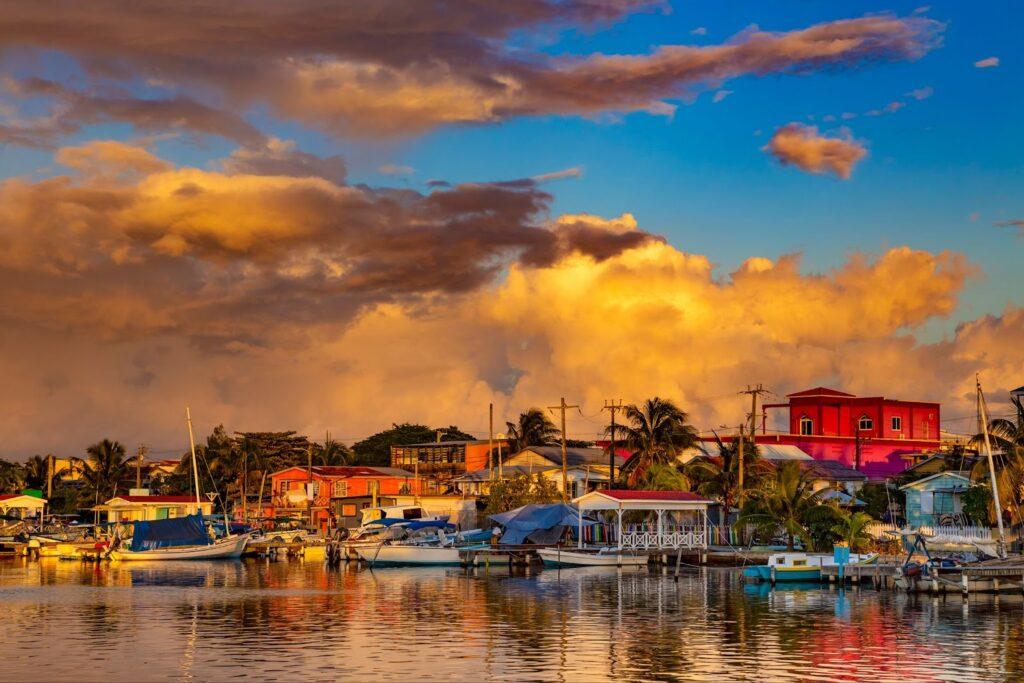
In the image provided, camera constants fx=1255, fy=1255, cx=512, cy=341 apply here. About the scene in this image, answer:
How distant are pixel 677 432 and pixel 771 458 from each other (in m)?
20.6

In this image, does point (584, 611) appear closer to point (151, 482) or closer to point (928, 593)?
point (928, 593)

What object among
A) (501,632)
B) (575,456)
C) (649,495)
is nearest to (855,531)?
(649,495)

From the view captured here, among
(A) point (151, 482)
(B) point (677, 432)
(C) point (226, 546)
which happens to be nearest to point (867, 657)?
(B) point (677, 432)

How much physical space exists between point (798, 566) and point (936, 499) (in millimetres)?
25815

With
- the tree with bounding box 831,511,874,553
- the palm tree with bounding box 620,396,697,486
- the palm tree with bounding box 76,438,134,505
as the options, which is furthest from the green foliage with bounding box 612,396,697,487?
the palm tree with bounding box 76,438,134,505

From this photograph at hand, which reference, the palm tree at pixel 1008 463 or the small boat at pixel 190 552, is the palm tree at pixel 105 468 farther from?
the palm tree at pixel 1008 463

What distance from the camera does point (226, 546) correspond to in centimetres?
10762

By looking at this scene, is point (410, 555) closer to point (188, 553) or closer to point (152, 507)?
Result: point (188, 553)

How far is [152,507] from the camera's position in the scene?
137m

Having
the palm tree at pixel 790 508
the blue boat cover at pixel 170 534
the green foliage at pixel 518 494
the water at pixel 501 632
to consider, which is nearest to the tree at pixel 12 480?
the blue boat cover at pixel 170 534

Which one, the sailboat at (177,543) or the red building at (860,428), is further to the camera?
the red building at (860,428)

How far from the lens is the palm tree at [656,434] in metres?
109

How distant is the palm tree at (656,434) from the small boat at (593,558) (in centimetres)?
1979

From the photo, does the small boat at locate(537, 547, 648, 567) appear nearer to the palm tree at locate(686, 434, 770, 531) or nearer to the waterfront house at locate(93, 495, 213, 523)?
the palm tree at locate(686, 434, 770, 531)
